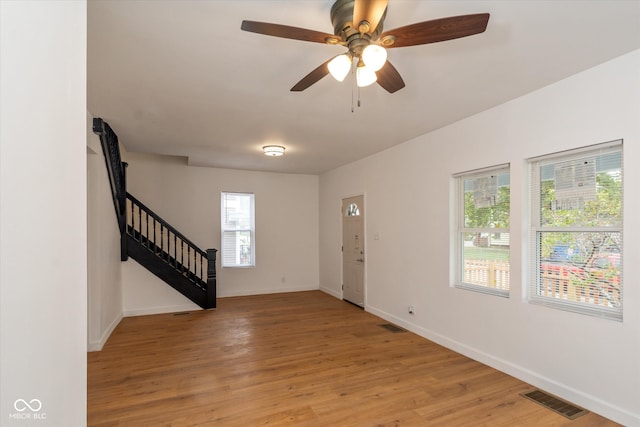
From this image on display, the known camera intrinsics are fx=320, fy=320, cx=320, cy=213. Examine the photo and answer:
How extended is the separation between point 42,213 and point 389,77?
1.95 m

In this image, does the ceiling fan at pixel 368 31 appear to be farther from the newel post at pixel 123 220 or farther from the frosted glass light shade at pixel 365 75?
the newel post at pixel 123 220

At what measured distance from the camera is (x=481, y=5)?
182cm

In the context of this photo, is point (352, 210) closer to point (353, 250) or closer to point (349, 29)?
point (353, 250)

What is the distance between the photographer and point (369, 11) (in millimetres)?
1541

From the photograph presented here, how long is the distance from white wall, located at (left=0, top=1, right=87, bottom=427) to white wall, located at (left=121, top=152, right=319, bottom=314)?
453 cm

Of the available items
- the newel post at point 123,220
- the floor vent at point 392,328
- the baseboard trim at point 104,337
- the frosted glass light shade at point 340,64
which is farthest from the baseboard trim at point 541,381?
the newel post at point 123,220

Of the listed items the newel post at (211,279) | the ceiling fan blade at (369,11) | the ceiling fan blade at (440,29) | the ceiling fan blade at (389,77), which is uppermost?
the ceiling fan blade at (369,11)

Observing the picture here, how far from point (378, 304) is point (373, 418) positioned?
2.81 metres

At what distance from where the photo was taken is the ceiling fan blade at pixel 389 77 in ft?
6.56

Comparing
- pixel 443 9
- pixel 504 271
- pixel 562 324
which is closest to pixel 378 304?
pixel 504 271

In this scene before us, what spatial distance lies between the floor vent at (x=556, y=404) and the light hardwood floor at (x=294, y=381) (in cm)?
6

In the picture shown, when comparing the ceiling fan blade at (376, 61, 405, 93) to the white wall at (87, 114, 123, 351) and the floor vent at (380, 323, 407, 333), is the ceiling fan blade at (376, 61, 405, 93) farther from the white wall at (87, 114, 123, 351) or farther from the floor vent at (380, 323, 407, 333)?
the floor vent at (380, 323, 407, 333)

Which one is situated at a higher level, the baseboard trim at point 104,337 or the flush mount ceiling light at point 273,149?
the flush mount ceiling light at point 273,149

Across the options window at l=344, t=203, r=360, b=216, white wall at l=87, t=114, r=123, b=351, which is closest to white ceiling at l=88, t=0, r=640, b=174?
white wall at l=87, t=114, r=123, b=351
